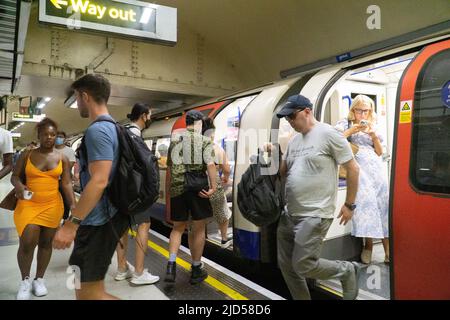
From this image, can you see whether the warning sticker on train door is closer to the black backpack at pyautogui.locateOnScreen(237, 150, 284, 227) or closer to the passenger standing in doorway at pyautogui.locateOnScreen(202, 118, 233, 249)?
the black backpack at pyautogui.locateOnScreen(237, 150, 284, 227)

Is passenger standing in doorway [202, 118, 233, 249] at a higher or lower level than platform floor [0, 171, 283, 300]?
higher

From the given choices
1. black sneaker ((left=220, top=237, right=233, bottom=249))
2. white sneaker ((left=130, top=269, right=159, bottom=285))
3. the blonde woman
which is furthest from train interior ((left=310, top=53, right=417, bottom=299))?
white sneaker ((left=130, top=269, right=159, bottom=285))

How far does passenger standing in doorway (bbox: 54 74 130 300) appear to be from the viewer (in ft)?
6.29

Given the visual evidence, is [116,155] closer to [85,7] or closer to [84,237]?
[84,237]

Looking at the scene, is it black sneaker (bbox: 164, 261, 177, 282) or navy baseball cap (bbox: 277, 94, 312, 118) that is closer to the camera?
navy baseball cap (bbox: 277, 94, 312, 118)

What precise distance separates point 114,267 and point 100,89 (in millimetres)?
2445

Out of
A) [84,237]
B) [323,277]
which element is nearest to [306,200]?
[323,277]

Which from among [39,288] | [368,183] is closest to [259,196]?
[368,183]

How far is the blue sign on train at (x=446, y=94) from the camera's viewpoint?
7.50 feet

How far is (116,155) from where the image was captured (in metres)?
2.05

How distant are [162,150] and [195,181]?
143 inches

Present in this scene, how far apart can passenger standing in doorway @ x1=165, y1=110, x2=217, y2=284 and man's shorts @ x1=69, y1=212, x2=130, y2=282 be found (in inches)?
55.8

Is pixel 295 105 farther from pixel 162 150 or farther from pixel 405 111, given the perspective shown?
pixel 162 150

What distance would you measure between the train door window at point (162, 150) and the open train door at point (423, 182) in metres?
4.65
